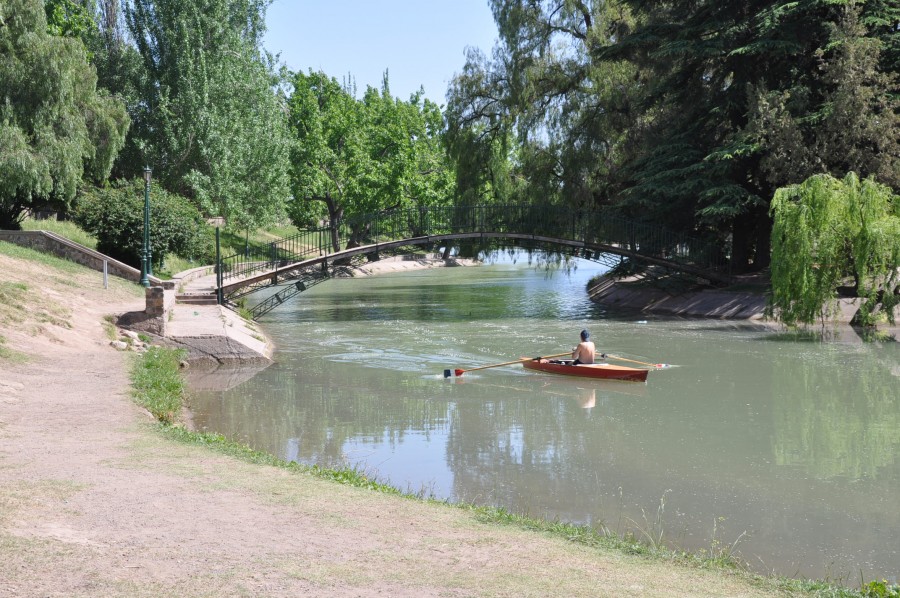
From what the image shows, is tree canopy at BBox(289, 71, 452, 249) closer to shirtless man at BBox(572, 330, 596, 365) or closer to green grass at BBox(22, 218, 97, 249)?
green grass at BBox(22, 218, 97, 249)

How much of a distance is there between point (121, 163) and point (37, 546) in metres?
42.2

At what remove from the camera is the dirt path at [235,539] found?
263 inches

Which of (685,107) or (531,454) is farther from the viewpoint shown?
(685,107)

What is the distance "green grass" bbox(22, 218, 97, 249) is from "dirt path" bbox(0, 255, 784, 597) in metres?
26.1

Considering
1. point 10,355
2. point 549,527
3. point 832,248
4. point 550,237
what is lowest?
point 549,527

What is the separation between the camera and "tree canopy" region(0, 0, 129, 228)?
31562mm

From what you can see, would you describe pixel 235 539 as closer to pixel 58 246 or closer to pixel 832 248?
pixel 832 248

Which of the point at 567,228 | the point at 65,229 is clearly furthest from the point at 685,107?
the point at 65,229

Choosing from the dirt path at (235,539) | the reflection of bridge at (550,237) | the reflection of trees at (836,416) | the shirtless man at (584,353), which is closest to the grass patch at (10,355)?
the dirt path at (235,539)

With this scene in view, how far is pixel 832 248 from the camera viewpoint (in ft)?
86.0

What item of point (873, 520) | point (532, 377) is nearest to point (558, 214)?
point (532, 377)

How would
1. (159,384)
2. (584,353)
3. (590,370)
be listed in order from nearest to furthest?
(159,384)
(590,370)
(584,353)

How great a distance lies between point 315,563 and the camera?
7.16 metres

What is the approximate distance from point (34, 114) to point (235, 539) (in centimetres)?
3020
